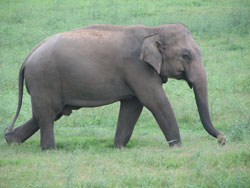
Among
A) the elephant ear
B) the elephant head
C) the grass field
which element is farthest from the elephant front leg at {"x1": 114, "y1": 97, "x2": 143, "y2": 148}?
the elephant ear

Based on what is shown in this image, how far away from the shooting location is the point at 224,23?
15047 millimetres

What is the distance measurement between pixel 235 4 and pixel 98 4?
4.07m

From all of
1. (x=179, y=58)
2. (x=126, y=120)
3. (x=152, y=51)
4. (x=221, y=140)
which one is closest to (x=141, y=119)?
(x=126, y=120)

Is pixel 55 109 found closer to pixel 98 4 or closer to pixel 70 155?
pixel 70 155

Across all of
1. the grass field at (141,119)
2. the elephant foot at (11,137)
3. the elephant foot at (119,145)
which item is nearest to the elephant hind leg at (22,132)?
the elephant foot at (11,137)

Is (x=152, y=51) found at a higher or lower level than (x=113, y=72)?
higher

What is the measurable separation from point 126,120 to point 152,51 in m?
1.09

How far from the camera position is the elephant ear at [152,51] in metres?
7.42

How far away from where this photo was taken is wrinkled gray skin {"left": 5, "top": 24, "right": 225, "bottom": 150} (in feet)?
24.5

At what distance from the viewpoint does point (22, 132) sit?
7.98 metres

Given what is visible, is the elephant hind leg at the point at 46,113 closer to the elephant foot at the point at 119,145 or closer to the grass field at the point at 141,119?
the grass field at the point at 141,119

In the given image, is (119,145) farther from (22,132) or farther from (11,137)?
(11,137)

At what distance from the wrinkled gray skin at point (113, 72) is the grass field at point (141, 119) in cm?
51

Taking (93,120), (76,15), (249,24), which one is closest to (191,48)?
(93,120)
